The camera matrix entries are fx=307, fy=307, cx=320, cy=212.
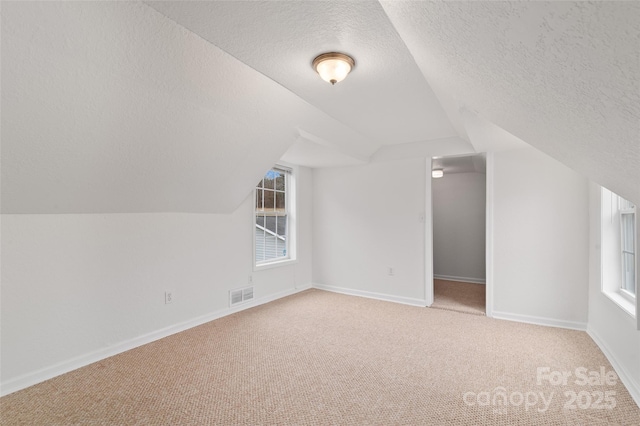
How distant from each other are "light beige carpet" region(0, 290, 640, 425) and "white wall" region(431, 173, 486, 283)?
2806 millimetres

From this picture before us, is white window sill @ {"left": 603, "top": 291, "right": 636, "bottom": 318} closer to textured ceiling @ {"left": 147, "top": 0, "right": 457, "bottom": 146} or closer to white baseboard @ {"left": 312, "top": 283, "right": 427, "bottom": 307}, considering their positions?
white baseboard @ {"left": 312, "top": 283, "right": 427, "bottom": 307}

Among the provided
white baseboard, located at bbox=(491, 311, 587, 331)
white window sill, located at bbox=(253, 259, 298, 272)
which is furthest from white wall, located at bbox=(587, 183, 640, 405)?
white window sill, located at bbox=(253, 259, 298, 272)

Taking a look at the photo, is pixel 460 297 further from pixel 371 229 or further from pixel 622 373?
pixel 622 373

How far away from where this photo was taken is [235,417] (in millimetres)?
1902

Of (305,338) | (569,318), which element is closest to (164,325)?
(305,338)

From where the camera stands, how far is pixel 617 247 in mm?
2838

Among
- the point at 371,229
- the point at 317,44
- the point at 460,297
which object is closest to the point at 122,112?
the point at 317,44

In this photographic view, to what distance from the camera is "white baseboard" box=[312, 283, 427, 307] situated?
439cm

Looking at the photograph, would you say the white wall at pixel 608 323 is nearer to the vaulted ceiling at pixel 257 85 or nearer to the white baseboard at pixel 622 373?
the white baseboard at pixel 622 373

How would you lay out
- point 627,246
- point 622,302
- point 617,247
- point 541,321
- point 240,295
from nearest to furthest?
point 622,302, point 627,246, point 617,247, point 541,321, point 240,295

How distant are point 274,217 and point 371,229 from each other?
1.54 m

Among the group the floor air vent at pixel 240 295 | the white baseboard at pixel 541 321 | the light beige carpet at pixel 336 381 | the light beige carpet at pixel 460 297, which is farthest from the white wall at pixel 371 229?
the floor air vent at pixel 240 295

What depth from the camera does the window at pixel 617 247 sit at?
2596 mm

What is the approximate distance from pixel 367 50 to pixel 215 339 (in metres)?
2.93
